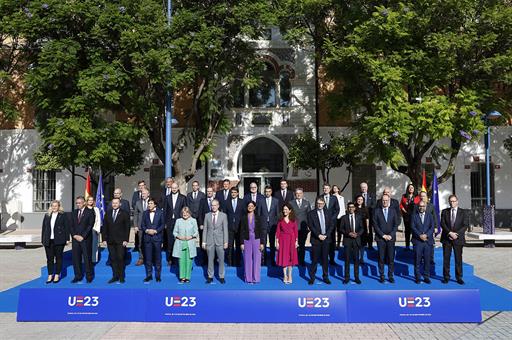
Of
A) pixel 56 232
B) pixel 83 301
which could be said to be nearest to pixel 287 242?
pixel 83 301

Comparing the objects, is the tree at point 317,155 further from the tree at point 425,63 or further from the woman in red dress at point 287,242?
the woman in red dress at point 287,242

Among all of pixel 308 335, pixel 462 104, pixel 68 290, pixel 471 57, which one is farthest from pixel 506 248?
pixel 68 290

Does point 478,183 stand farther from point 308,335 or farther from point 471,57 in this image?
point 308,335

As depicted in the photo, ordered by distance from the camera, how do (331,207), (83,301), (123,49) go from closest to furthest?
(83,301) < (331,207) < (123,49)

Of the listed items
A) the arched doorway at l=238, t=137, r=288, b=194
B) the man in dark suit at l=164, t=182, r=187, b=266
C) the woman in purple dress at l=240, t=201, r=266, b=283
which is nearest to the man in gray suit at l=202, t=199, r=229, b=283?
the woman in purple dress at l=240, t=201, r=266, b=283

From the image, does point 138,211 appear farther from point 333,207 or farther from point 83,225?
point 333,207

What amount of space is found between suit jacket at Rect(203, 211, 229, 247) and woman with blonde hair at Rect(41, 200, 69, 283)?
309 cm

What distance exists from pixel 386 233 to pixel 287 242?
2204 mm

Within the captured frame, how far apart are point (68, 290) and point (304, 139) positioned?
14.5m

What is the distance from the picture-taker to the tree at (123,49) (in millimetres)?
15594

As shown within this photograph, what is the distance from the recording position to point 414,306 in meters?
8.87

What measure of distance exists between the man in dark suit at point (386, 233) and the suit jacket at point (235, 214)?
3.14 meters

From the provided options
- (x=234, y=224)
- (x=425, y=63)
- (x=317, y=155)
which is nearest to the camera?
(x=234, y=224)

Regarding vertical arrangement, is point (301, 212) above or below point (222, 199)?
below
